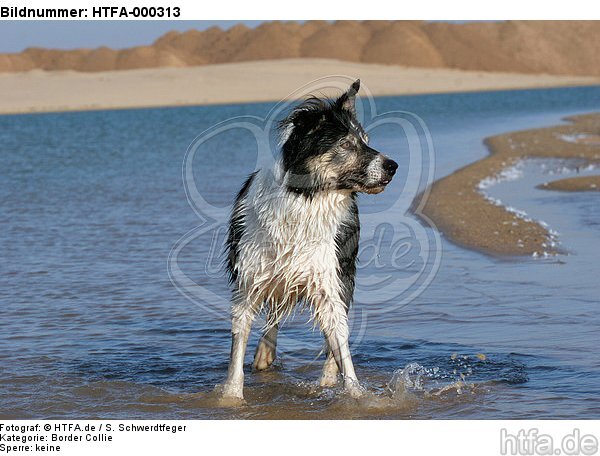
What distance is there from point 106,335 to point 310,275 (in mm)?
2876

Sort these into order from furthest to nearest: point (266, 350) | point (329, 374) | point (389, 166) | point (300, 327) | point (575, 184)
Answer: point (575, 184) < point (300, 327) < point (266, 350) < point (329, 374) < point (389, 166)

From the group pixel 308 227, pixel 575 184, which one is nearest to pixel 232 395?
pixel 308 227

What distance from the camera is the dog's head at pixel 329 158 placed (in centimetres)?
621

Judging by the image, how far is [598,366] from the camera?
7.09 m

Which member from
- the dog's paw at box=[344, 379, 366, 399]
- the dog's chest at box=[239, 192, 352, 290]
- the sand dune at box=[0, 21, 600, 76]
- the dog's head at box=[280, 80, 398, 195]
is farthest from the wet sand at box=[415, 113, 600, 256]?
the sand dune at box=[0, 21, 600, 76]

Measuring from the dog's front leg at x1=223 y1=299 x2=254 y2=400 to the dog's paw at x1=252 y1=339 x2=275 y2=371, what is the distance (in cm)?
82

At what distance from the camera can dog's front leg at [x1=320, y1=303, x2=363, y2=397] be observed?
6781 millimetres

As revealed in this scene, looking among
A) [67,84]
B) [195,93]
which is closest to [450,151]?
[195,93]

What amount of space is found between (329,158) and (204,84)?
84.4 m

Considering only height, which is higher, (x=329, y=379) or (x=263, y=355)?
(x=263, y=355)

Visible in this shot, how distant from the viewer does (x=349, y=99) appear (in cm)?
644

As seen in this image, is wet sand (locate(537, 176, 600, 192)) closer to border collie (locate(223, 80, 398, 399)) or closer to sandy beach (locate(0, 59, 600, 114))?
border collie (locate(223, 80, 398, 399))

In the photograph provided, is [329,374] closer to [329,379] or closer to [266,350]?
[329,379]
